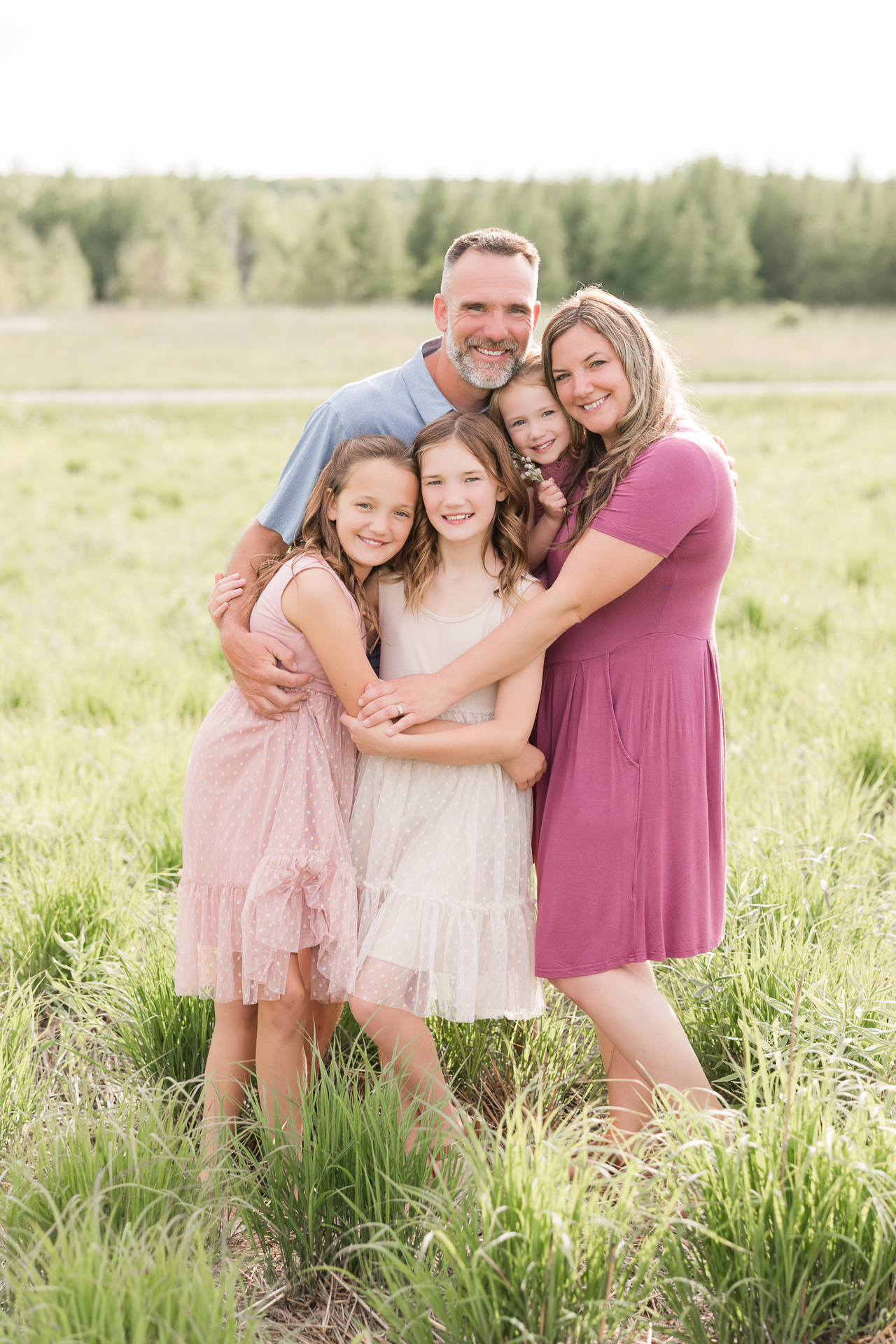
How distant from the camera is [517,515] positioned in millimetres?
2654

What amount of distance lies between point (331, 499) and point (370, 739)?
674 mm

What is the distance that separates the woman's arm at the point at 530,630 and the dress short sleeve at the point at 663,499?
0.03 meters

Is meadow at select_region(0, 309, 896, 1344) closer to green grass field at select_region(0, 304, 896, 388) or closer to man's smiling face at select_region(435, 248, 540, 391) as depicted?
man's smiling face at select_region(435, 248, 540, 391)

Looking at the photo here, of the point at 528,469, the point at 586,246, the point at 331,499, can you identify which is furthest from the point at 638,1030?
the point at 586,246

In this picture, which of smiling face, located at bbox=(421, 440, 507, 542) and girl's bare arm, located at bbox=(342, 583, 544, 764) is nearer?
girl's bare arm, located at bbox=(342, 583, 544, 764)

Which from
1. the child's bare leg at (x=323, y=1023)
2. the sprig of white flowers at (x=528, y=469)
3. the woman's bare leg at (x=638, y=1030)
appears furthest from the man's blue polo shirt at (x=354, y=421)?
the woman's bare leg at (x=638, y=1030)

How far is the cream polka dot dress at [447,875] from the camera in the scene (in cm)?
236

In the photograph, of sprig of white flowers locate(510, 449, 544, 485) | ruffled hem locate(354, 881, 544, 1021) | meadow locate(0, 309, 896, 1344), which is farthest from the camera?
sprig of white flowers locate(510, 449, 544, 485)

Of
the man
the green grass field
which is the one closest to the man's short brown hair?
the man

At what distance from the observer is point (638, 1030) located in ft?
7.87

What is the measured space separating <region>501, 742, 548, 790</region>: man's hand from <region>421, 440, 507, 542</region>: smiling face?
0.57 m

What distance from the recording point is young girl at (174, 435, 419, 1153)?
2.41 metres

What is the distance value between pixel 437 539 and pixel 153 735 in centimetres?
246

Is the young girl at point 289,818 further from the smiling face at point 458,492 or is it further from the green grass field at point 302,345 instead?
the green grass field at point 302,345
